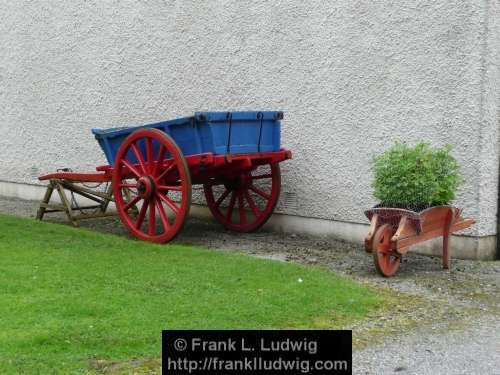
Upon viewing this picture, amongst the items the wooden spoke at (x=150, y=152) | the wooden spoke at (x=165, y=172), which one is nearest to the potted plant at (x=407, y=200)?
the wooden spoke at (x=165, y=172)

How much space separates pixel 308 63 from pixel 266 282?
3.27 meters

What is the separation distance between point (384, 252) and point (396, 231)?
0.21m

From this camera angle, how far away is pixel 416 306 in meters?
5.42

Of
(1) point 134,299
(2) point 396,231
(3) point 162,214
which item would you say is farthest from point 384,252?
(3) point 162,214

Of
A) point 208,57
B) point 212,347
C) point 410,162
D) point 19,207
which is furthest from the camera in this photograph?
point 19,207

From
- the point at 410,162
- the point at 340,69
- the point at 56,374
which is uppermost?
the point at 340,69

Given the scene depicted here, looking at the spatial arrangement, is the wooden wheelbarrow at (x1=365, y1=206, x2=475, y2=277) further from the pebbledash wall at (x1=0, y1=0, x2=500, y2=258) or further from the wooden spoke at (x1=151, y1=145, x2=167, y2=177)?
the wooden spoke at (x1=151, y1=145, x2=167, y2=177)

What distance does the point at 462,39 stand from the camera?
22.8 ft

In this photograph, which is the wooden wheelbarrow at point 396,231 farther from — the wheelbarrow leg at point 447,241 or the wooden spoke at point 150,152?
the wooden spoke at point 150,152

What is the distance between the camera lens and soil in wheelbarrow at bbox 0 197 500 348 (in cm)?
502

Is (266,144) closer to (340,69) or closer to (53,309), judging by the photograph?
(340,69)

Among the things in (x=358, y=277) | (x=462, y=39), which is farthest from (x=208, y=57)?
(x=358, y=277)

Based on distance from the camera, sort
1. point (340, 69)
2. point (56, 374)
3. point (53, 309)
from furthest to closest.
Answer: point (340, 69) < point (53, 309) < point (56, 374)

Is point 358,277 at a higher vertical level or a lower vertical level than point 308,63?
lower
